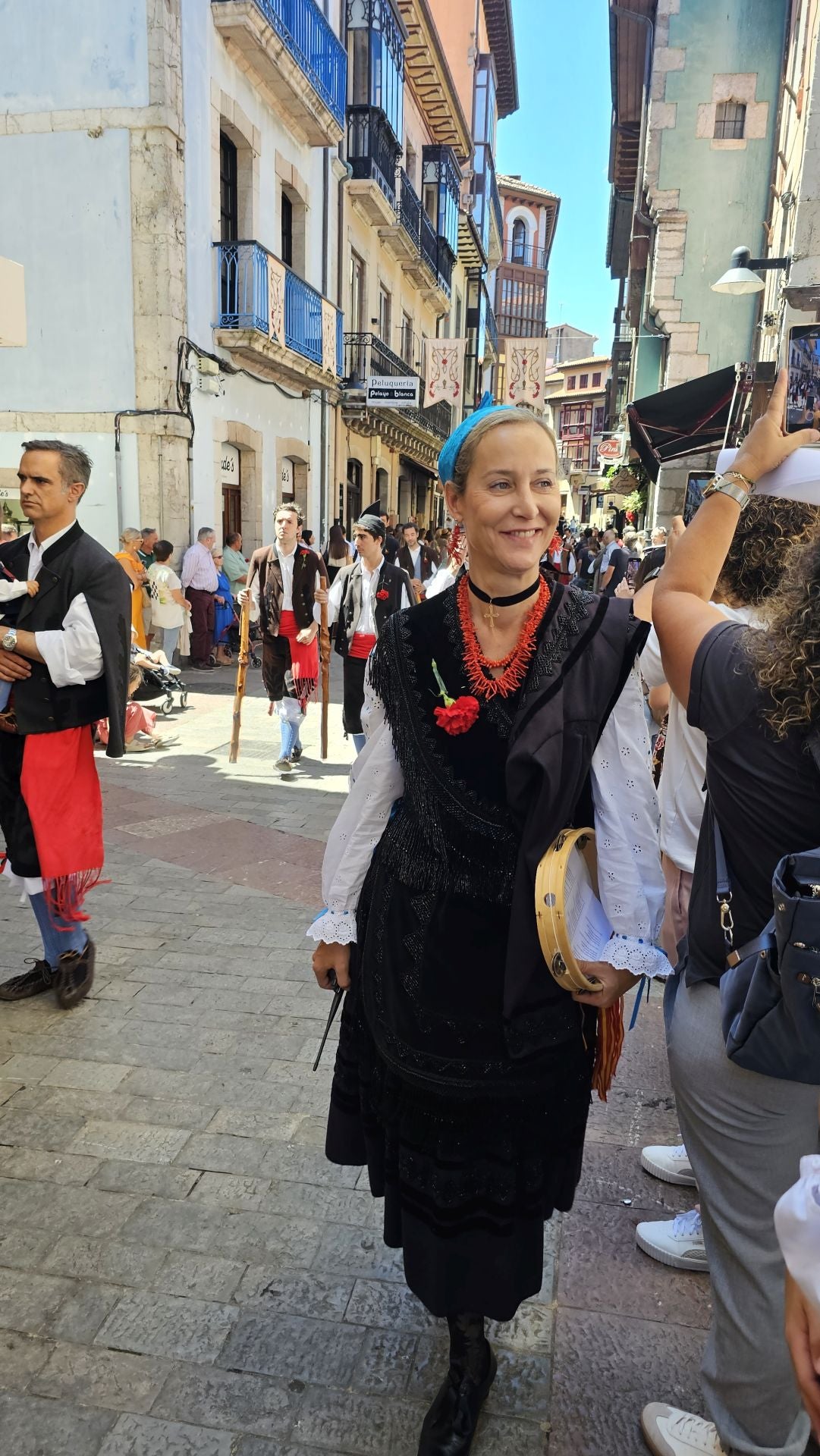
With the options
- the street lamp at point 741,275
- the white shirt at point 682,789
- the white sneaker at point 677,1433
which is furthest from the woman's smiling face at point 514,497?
the street lamp at point 741,275

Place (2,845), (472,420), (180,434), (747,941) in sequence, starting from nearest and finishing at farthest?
(747,941)
(472,420)
(2,845)
(180,434)

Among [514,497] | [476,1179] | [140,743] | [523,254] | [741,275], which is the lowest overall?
[140,743]

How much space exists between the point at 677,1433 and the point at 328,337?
16381 mm

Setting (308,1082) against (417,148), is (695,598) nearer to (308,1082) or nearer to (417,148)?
(308,1082)

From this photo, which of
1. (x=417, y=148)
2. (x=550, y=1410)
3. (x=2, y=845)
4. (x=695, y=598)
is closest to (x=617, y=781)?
(x=695, y=598)

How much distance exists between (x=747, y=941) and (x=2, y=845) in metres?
4.55

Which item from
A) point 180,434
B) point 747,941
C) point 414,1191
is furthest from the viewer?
point 180,434

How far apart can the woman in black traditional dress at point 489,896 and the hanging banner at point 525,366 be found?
16.5m

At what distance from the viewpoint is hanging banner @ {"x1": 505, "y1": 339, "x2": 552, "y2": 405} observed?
1788 cm

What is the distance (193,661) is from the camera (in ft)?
39.7

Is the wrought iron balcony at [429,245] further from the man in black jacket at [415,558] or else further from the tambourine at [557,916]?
the tambourine at [557,916]

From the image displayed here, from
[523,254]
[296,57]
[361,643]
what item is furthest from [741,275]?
[523,254]

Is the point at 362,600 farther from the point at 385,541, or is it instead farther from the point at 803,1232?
the point at 803,1232

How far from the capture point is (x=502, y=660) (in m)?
1.79
